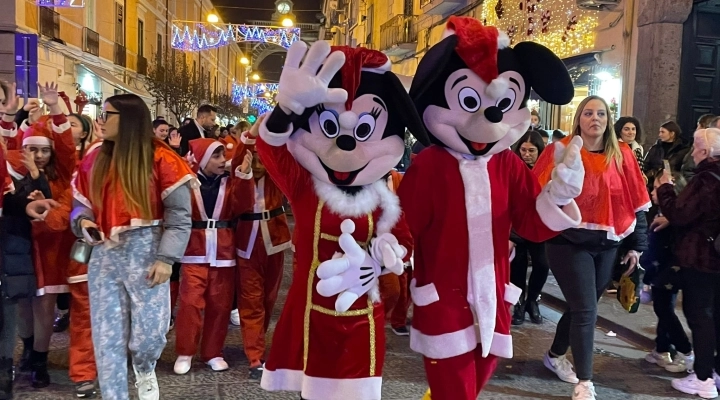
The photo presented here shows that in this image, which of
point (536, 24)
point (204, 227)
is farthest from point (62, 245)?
point (536, 24)

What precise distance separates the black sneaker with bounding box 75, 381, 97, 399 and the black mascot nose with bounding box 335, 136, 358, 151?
9.17ft

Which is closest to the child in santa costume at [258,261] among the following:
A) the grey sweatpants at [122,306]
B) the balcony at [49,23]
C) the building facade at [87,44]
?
the grey sweatpants at [122,306]

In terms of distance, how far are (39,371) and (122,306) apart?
142cm

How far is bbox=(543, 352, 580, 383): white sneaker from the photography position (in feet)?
15.9

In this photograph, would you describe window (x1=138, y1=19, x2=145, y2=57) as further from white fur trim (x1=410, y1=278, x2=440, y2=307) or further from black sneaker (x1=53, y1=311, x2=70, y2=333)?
white fur trim (x1=410, y1=278, x2=440, y2=307)

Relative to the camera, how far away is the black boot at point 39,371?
14.6 ft

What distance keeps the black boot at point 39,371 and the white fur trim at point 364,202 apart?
287 centimetres

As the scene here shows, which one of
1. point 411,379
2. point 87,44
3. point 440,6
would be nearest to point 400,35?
point 440,6

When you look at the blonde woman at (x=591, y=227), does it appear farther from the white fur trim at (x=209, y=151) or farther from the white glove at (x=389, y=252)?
the white fur trim at (x=209, y=151)

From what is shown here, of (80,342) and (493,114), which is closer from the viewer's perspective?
(493,114)

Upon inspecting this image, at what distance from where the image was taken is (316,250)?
2.82 m

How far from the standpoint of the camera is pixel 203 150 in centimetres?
483

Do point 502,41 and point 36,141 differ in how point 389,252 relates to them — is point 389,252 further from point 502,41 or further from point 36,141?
point 36,141

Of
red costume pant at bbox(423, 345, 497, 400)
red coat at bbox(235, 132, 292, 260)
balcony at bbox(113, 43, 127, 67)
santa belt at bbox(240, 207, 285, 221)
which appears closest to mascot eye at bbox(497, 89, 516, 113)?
red costume pant at bbox(423, 345, 497, 400)
